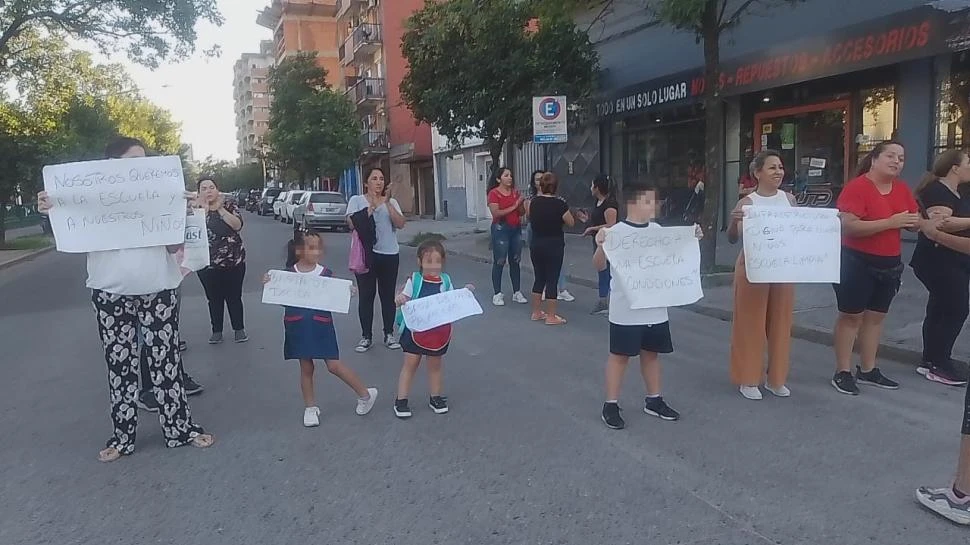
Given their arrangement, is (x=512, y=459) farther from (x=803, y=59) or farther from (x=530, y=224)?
(x=803, y=59)

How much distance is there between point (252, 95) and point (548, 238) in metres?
118

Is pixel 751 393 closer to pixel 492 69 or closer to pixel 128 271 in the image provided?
pixel 128 271

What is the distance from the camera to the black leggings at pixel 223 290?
7535 millimetres

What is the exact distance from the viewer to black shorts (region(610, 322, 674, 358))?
188 inches

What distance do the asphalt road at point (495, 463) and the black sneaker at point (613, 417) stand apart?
0.08 meters

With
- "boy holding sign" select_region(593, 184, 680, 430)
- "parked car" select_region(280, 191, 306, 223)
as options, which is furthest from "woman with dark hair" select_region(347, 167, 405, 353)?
"parked car" select_region(280, 191, 306, 223)

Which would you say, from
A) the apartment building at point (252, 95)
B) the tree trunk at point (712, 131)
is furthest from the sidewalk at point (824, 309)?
the apartment building at point (252, 95)

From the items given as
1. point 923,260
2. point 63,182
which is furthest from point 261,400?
point 923,260

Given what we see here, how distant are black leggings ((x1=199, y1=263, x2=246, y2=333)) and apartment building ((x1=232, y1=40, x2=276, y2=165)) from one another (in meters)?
107

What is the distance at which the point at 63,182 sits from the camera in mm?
4301

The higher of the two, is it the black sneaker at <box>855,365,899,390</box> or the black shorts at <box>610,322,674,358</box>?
the black shorts at <box>610,322,674,358</box>

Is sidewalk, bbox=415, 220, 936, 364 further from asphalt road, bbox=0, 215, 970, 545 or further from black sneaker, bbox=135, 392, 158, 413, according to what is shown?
black sneaker, bbox=135, 392, 158, 413

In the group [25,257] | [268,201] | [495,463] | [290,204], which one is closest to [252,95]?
[268,201]

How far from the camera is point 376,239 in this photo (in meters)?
7.07
